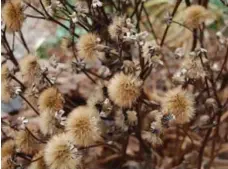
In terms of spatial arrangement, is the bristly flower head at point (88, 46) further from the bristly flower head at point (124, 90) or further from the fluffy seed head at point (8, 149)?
the fluffy seed head at point (8, 149)

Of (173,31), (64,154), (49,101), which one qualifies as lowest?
(64,154)

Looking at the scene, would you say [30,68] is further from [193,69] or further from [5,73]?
[193,69]

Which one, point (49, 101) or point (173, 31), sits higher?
point (173, 31)

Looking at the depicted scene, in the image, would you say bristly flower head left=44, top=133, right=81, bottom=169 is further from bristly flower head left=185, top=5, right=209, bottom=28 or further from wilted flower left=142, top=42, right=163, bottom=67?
bristly flower head left=185, top=5, right=209, bottom=28

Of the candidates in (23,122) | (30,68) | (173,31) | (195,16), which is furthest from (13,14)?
(173,31)

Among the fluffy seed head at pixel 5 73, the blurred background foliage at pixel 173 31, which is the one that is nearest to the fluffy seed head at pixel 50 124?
the fluffy seed head at pixel 5 73
